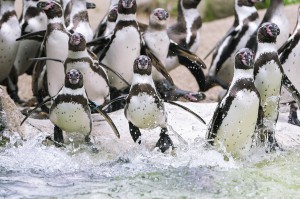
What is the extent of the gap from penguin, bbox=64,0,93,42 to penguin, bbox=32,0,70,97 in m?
0.66

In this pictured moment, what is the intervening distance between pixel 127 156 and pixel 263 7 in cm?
672

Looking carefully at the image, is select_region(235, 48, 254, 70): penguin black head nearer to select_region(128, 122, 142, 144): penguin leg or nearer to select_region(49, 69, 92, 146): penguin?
select_region(128, 122, 142, 144): penguin leg

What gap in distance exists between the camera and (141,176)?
5344mm

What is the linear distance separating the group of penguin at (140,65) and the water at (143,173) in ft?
0.65

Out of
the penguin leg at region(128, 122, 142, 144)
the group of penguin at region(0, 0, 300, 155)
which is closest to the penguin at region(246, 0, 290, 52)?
the group of penguin at region(0, 0, 300, 155)

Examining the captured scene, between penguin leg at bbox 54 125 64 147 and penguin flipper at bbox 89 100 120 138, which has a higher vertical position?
penguin flipper at bbox 89 100 120 138

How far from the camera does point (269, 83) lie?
6.11 m

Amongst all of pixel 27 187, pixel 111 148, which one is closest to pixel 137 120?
pixel 111 148

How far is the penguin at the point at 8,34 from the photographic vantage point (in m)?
7.50

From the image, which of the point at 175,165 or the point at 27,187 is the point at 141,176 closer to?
the point at 175,165

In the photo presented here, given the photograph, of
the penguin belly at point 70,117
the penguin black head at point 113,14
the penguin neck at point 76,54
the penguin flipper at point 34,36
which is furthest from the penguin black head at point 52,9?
the penguin belly at point 70,117

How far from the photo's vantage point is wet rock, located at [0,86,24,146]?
6.07 metres

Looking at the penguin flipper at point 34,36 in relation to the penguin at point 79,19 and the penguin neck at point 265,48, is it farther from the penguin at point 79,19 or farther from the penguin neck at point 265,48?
the penguin neck at point 265,48

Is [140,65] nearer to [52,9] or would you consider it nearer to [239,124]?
[239,124]
